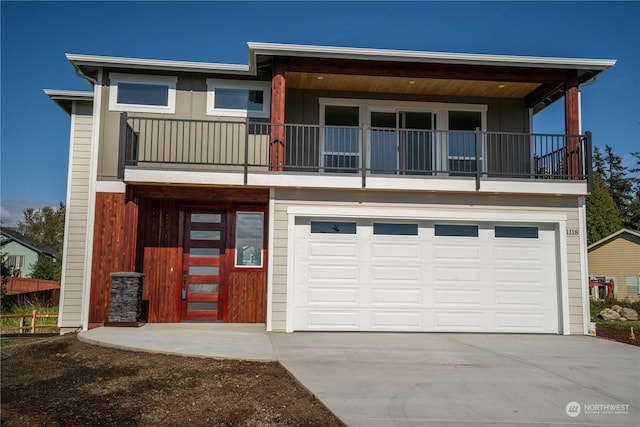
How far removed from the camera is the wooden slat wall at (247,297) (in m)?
10.5

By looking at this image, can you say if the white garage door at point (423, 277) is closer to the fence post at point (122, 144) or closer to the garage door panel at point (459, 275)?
the garage door panel at point (459, 275)

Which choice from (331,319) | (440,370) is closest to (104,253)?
(331,319)

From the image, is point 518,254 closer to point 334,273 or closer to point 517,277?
point 517,277

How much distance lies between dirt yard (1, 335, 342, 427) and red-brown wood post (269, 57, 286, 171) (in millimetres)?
4179

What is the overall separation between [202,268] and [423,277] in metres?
4.55

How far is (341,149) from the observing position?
10906 millimetres

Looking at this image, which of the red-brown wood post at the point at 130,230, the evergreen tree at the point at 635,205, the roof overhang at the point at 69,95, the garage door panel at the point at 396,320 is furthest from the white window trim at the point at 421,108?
the evergreen tree at the point at 635,205

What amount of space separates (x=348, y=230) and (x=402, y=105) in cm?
346

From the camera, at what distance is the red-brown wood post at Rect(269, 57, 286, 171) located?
9.48 meters

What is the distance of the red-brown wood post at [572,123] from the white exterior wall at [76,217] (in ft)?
32.0

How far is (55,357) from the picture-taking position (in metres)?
6.83

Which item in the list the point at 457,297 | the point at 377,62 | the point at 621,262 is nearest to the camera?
the point at 457,297

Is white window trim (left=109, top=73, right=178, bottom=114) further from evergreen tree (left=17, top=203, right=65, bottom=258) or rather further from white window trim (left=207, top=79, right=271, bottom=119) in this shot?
evergreen tree (left=17, top=203, right=65, bottom=258)

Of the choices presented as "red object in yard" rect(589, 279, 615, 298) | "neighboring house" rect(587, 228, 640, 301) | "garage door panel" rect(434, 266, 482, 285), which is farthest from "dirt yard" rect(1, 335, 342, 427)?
"neighboring house" rect(587, 228, 640, 301)
